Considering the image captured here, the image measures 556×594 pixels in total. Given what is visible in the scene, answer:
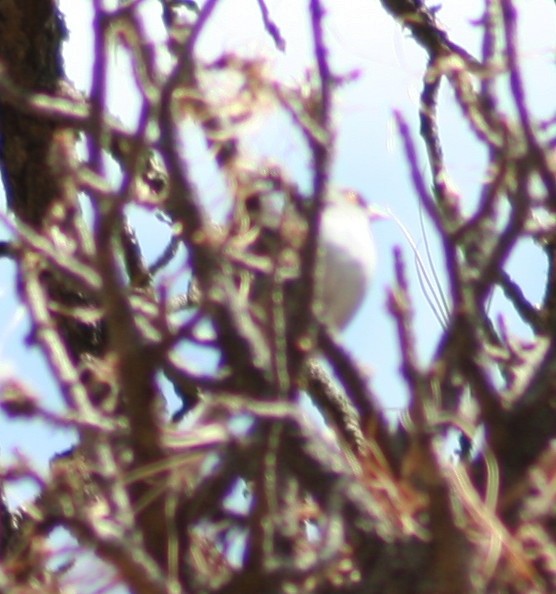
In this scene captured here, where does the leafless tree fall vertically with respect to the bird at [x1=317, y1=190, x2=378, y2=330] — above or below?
above

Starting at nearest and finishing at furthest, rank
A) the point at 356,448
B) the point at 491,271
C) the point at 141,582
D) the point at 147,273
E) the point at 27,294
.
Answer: the point at 141,582 < the point at 491,271 < the point at 27,294 < the point at 356,448 < the point at 147,273

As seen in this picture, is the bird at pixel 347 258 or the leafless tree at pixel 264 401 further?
the bird at pixel 347 258

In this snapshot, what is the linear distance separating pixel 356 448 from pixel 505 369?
462mm

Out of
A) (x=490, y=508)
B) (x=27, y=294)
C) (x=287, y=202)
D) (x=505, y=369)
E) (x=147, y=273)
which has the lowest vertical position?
(x=147, y=273)

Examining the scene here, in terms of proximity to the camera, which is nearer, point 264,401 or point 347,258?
point 264,401

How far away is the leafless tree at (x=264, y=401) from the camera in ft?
4.46

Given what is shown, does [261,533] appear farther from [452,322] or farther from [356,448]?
[356,448]

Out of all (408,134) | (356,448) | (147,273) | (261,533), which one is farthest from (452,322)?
(147,273)

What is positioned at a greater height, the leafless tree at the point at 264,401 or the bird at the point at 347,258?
the leafless tree at the point at 264,401

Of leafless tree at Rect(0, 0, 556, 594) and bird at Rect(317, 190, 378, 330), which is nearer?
leafless tree at Rect(0, 0, 556, 594)

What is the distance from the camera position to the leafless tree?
1358mm

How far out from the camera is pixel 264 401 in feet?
4.65

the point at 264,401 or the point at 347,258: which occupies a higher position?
the point at 264,401

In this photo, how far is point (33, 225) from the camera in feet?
10.4
